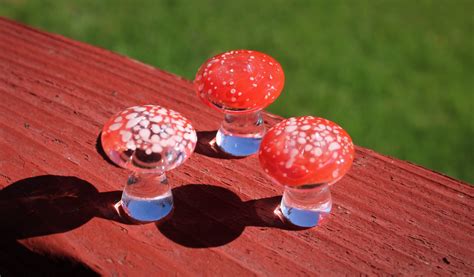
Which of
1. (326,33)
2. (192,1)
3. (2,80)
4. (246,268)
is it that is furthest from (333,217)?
(192,1)

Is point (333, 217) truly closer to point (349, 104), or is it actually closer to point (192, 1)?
point (349, 104)

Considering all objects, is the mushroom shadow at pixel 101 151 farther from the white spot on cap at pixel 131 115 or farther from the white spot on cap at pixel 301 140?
the white spot on cap at pixel 301 140

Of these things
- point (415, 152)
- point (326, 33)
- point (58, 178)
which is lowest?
point (415, 152)

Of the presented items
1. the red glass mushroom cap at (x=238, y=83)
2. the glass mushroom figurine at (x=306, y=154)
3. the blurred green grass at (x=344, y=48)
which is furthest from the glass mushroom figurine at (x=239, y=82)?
the blurred green grass at (x=344, y=48)

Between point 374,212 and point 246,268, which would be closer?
point 246,268

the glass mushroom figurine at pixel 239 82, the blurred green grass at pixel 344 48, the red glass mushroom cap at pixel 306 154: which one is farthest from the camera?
the blurred green grass at pixel 344 48

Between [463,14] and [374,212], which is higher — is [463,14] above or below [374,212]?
below
